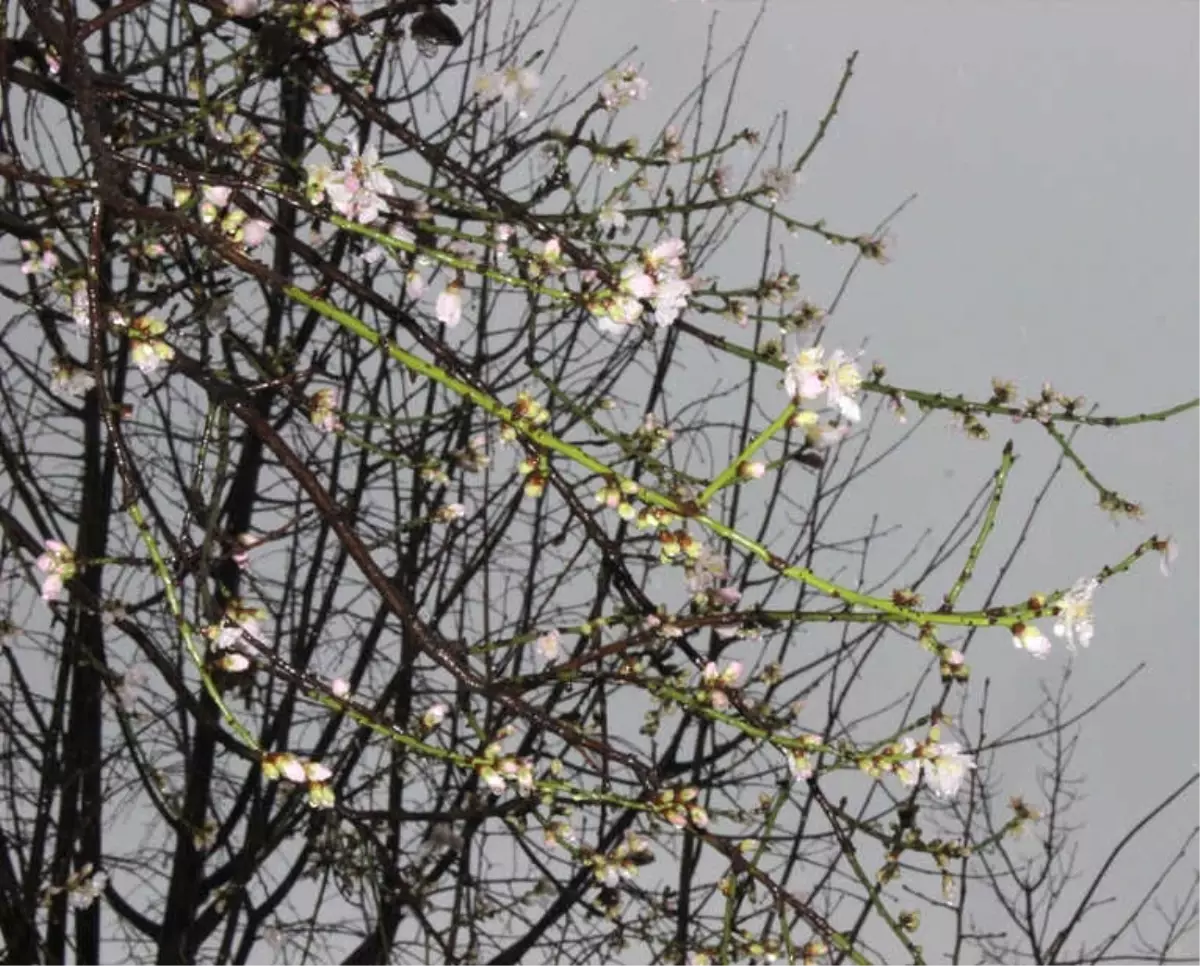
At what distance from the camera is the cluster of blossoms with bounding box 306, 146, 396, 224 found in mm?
1255

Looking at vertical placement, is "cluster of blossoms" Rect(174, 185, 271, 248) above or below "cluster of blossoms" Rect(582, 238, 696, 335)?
above

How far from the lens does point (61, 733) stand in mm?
2111

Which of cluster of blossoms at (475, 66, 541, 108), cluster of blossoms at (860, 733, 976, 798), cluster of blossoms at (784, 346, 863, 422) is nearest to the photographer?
cluster of blossoms at (784, 346, 863, 422)

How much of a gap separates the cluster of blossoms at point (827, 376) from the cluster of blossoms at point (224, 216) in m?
0.61

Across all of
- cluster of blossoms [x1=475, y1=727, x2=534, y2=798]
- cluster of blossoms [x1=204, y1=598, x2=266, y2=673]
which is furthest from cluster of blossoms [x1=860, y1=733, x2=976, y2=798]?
cluster of blossoms [x1=204, y1=598, x2=266, y2=673]

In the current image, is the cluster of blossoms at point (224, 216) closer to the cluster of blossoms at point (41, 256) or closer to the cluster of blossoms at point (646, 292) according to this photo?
the cluster of blossoms at point (41, 256)

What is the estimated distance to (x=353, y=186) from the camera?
4.13 ft

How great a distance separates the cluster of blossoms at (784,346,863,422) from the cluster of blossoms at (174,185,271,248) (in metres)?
0.61

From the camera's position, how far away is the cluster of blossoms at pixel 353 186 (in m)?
1.25

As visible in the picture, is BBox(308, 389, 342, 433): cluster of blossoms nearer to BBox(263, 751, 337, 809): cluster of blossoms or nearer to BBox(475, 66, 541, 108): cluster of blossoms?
BBox(263, 751, 337, 809): cluster of blossoms

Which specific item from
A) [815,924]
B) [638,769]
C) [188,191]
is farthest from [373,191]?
[815,924]

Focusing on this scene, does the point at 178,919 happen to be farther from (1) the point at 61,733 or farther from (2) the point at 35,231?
(2) the point at 35,231

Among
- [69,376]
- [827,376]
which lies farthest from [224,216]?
[827,376]

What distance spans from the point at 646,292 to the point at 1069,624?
A: 1.62 feet
